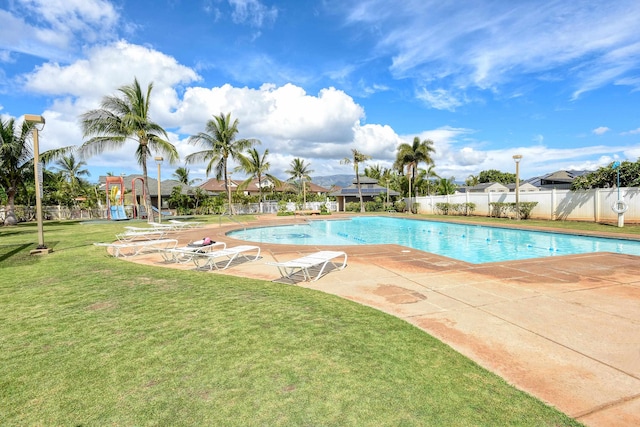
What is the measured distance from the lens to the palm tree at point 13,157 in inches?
871

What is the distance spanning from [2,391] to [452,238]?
15706mm

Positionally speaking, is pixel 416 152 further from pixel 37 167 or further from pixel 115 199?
pixel 37 167

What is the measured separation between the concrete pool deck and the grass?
1.30 feet

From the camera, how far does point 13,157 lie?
2244 centimetres

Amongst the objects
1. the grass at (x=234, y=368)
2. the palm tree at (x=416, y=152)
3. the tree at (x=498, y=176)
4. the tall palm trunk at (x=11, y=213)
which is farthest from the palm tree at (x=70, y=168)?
the tree at (x=498, y=176)

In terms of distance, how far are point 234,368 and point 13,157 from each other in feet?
92.5

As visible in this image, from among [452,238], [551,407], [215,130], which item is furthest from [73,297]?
[215,130]

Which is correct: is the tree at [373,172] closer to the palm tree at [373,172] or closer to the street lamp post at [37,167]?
the palm tree at [373,172]

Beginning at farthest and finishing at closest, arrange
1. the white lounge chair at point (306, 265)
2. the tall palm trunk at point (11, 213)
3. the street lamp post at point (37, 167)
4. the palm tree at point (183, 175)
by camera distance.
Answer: the palm tree at point (183, 175) → the tall palm trunk at point (11, 213) → the street lamp post at point (37, 167) → the white lounge chair at point (306, 265)

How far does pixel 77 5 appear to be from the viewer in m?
11.3

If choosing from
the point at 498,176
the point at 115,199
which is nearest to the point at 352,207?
the point at 115,199

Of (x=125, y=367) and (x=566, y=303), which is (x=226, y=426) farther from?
(x=566, y=303)

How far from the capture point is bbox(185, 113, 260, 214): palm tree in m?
27.8

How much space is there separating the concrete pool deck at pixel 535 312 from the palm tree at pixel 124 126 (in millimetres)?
14564
